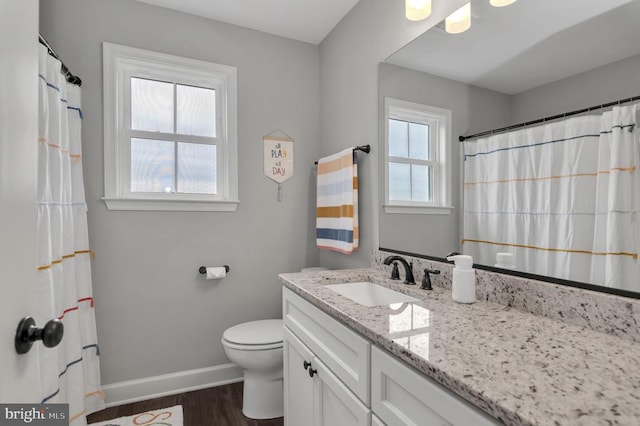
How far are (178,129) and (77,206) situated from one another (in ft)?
2.67

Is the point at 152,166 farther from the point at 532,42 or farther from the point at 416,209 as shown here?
the point at 532,42

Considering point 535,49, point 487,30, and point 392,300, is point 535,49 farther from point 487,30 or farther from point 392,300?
point 392,300

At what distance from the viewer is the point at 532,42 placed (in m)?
1.09

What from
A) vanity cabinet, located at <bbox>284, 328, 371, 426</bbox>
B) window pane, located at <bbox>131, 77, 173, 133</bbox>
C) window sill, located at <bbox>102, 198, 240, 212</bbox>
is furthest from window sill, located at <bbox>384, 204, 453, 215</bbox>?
window pane, located at <bbox>131, 77, 173, 133</bbox>

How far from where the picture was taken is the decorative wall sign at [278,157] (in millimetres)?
2404

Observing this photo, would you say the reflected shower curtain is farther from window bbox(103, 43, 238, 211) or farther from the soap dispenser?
window bbox(103, 43, 238, 211)

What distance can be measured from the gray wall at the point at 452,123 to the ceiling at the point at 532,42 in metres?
0.05

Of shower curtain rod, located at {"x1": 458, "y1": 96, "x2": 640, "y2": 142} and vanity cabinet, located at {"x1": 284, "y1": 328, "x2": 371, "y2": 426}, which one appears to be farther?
vanity cabinet, located at {"x1": 284, "y1": 328, "x2": 371, "y2": 426}

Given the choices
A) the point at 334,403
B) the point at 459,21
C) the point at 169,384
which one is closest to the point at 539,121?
the point at 459,21

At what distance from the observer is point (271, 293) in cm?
241

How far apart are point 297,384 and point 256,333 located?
59cm

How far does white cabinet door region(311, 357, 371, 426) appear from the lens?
0.91 m

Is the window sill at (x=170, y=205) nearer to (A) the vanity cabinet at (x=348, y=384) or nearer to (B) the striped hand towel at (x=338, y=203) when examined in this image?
(B) the striped hand towel at (x=338, y=203)

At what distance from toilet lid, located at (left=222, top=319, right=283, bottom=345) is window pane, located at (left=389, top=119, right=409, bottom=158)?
1265 millimetres
